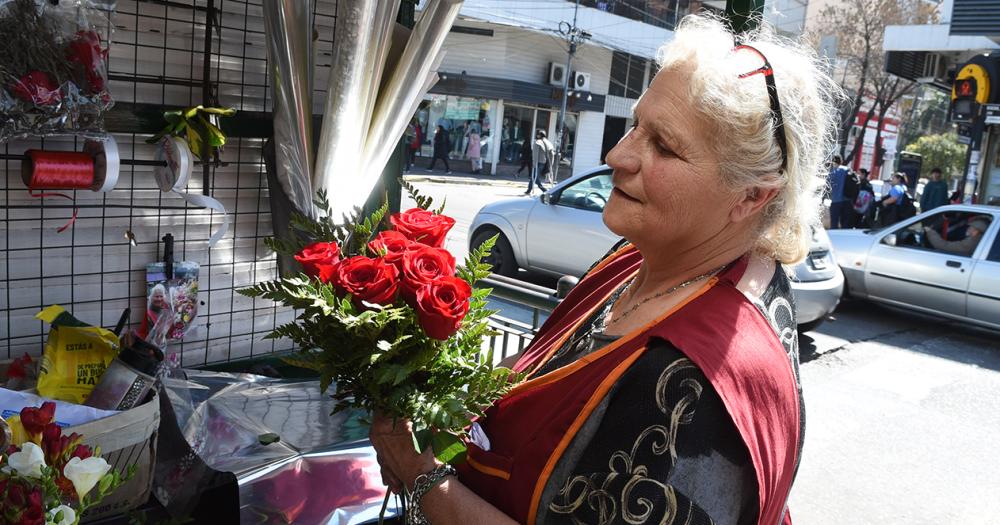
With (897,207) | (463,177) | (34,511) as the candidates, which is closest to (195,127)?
(34,511)

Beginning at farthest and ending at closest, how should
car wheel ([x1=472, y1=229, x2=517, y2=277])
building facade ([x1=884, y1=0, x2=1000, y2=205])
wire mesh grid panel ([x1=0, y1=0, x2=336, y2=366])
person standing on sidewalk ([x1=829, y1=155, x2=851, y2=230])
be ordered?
person standing on sidewalk ([x1=829, y1=155, x2=851, y2=230]) → building facade ([x1=884, y1=0, x2=1000, y2=205]) → car wheel ([x1=472, y1=229, x2=517, y2=277]) → wire mesh grid panel ([x1=0, y1=0, x2=336, y2=366])

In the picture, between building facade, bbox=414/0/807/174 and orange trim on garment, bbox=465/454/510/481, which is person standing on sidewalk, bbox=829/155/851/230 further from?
orange trim on garment, bbox=465/454/510/481

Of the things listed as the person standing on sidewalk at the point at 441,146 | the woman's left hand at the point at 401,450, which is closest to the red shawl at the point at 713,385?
the woman's left hand at the point at 401,450

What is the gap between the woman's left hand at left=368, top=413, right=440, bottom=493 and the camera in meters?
1.69

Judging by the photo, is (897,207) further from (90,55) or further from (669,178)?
(90,55)

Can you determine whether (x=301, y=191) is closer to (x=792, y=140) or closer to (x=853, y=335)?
(x=792, y=140)

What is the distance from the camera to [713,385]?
1439mm

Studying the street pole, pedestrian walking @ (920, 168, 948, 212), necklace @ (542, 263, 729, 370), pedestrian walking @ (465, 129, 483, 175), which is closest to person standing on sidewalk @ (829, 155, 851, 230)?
pedestrian walking @ (920, 168, 948, 212)

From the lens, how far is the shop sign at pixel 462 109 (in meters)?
31.1

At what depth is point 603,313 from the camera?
1.95 metres

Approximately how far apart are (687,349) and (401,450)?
635 millimetres

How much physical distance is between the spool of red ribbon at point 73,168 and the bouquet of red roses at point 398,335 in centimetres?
90

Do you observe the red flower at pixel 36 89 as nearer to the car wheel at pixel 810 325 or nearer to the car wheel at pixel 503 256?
the car wheel at pixel 810 325

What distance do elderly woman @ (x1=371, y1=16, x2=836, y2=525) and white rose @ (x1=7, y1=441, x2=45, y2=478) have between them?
2.03ft
